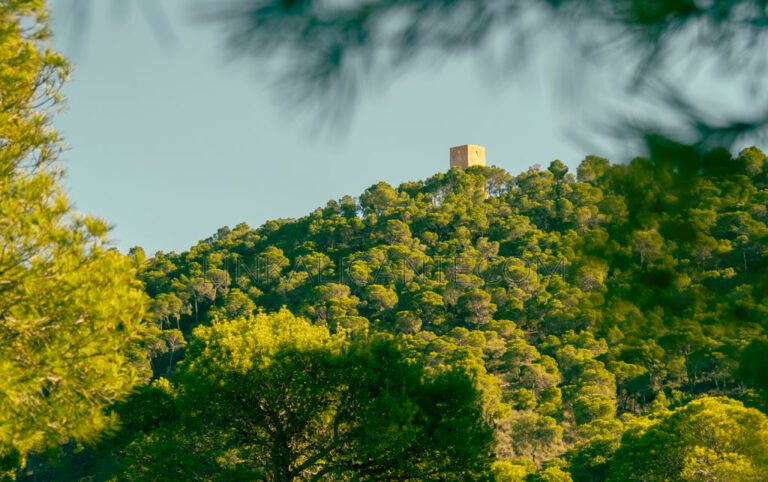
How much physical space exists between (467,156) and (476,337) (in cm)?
4202

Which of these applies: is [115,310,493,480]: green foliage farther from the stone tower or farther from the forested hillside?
the stone tower

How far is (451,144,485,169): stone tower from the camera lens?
8900 cm

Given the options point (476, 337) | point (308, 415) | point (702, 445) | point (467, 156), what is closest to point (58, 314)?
point (308, 415)

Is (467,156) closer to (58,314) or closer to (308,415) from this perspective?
(308,415)

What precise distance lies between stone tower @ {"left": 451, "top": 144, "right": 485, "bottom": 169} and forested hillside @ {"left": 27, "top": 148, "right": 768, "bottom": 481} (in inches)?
331

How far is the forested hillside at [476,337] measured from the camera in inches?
105

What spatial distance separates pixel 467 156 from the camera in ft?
294

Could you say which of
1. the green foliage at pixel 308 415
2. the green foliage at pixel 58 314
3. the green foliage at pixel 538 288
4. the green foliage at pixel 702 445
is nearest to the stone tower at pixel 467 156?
the green foliage at pixel 538 288

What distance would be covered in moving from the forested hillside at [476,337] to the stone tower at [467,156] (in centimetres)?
840

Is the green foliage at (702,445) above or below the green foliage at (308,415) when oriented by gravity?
below

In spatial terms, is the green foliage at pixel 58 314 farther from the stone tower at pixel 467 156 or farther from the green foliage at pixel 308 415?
the stone tower at pixel 467 156

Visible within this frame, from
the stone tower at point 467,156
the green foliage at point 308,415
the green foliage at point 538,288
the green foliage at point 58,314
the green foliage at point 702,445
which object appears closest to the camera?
the green foliage at point 538,288

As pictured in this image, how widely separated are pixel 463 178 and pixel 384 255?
18162 mm

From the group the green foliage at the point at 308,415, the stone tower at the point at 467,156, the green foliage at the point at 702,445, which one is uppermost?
the stone tower at the point at 467,156
